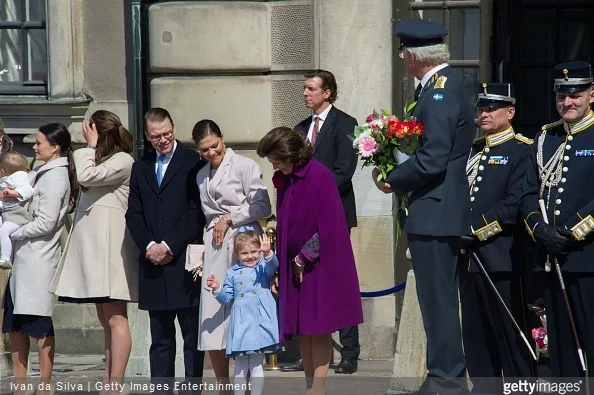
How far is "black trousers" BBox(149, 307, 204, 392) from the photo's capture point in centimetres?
862

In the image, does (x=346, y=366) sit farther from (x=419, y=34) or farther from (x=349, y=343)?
(x=419, y=34)

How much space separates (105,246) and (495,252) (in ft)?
8.57

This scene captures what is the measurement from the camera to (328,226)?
7.96 metres

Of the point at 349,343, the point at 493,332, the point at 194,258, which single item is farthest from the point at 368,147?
the point at 349,343

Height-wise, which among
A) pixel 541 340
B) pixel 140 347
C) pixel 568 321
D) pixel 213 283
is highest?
pixel 213 283

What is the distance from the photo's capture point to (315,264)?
26.1ft

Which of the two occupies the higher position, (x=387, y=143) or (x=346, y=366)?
(x=387, y=143)

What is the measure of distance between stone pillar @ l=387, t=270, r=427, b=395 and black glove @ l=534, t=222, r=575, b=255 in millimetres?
1389

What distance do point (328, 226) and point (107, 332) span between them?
193cm

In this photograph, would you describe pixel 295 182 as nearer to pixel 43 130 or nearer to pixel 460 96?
pixel 460 96

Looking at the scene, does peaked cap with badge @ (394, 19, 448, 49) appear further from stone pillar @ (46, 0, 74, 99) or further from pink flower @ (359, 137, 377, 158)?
stone pillar @ (46, 0, 74, 99)

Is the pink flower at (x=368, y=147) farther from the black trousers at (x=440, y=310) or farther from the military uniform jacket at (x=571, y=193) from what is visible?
the military uniform jacket at (x=571, y=193)

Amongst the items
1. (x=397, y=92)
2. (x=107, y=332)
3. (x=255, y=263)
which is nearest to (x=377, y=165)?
(x=255, y=263)

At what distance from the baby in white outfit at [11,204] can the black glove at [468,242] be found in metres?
3.15
